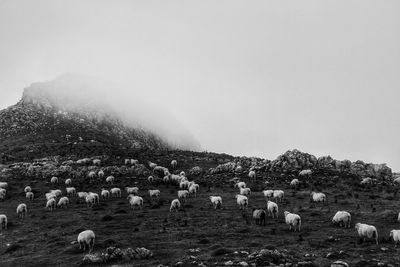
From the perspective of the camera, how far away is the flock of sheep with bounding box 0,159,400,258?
29703mm

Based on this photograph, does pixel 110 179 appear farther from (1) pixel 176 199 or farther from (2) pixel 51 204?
(1) pixel 176 199

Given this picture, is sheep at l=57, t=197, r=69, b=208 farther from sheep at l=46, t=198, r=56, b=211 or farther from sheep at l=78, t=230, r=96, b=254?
sheep at l=78, t=230, r=96, b=254

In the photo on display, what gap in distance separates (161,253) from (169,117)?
170075 millimetres

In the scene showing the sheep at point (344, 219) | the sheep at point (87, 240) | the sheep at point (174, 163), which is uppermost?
the sheep at point (174, 163)

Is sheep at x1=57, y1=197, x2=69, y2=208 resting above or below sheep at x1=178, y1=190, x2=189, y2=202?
below

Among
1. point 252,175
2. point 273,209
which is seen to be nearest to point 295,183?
point 252,175

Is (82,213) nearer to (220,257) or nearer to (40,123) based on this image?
(220,257)

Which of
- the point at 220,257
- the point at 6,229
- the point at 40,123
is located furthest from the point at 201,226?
the point at 40,123

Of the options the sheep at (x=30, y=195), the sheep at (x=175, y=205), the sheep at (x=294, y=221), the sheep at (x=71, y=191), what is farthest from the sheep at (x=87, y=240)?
the sheep at (x=30, y=195)

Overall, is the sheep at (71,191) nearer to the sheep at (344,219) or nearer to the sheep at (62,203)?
the sheep at (62,203)

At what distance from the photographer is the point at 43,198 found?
56.8 meters

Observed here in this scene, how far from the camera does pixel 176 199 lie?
150ft

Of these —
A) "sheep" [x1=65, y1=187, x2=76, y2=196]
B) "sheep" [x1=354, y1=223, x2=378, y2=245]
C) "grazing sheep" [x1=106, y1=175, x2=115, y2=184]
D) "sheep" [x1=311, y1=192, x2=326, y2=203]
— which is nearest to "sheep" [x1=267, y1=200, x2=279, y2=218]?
"sheep" [x1=311, y1=192, x2=326, y2=203]

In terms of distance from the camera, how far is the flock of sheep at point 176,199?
29.7 m
